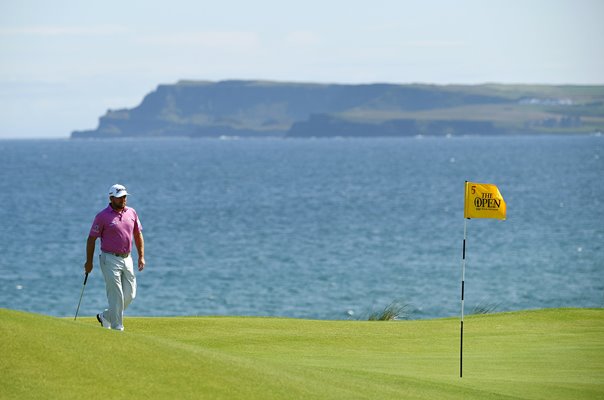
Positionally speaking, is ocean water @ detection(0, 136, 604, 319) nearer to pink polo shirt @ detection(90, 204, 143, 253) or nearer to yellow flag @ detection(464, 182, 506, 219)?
yellow flag @ detection(464, 182, 506, 219)

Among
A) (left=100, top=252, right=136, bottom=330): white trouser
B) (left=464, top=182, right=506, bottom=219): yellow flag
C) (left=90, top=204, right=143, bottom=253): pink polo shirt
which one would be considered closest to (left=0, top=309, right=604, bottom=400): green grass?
(left=100, top=252, right=136, bottom=330): white trouser

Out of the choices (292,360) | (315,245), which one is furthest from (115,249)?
(315,245)

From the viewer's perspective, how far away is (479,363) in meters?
15.5

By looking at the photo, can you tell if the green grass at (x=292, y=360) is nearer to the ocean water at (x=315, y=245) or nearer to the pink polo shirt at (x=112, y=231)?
the pink polo shirt at (x=112, y=231)

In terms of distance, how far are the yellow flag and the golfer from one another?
468 cm

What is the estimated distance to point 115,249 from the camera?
1512cm

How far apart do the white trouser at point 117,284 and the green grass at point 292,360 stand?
1.79ft

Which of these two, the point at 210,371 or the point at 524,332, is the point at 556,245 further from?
the point at 210,371

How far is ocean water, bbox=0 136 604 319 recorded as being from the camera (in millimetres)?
44781

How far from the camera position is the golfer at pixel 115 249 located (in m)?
15.1

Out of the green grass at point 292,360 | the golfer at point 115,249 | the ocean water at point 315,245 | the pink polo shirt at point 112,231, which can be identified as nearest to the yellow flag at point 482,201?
the green grass at point 292,360

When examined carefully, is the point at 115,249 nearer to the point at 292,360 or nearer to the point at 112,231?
the point at 112,231

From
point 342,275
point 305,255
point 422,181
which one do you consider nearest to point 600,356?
point 342,275

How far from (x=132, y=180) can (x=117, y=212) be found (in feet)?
375
